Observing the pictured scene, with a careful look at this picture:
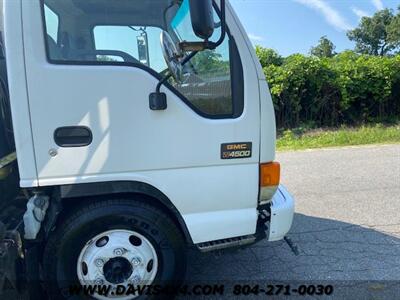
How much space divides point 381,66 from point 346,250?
816 centimetres

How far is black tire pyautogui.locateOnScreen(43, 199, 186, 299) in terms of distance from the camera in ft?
7.98

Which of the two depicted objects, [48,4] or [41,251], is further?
[41,251]

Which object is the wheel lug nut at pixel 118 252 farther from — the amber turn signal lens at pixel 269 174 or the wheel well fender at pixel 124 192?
the amber turn signal lens at pixel 269 174

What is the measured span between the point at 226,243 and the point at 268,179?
1.77 ft

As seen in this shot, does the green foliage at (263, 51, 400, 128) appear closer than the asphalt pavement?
No

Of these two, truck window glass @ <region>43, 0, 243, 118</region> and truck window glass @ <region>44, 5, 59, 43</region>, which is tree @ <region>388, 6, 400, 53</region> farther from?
truck window glass @ <region>44, 5, 59, 43</region>

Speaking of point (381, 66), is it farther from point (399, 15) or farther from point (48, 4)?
point (399, 15)

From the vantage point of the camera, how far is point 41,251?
Result: 2.56m

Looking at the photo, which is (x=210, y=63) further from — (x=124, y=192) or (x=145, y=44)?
(x=124, y=192)

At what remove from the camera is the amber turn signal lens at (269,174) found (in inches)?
104

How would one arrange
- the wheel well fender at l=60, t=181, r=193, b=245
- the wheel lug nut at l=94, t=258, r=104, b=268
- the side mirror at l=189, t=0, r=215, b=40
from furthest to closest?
the wheel lug nut at l=94, t=258, r=104, b=268 → the wheel well fender at l=60, t=181, r=193, b=245 → the side mirror at l=189, t=0, r=215, b=40

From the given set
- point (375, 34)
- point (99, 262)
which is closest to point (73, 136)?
point (99, 262)

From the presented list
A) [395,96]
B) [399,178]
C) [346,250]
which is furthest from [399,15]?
[346,250]

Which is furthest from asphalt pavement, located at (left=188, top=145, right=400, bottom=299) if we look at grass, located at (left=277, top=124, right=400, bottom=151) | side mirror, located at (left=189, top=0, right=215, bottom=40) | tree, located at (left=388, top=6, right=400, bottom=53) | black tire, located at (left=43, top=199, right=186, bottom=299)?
tree, located at (left=388, top=6, right=400, bottom=53)
